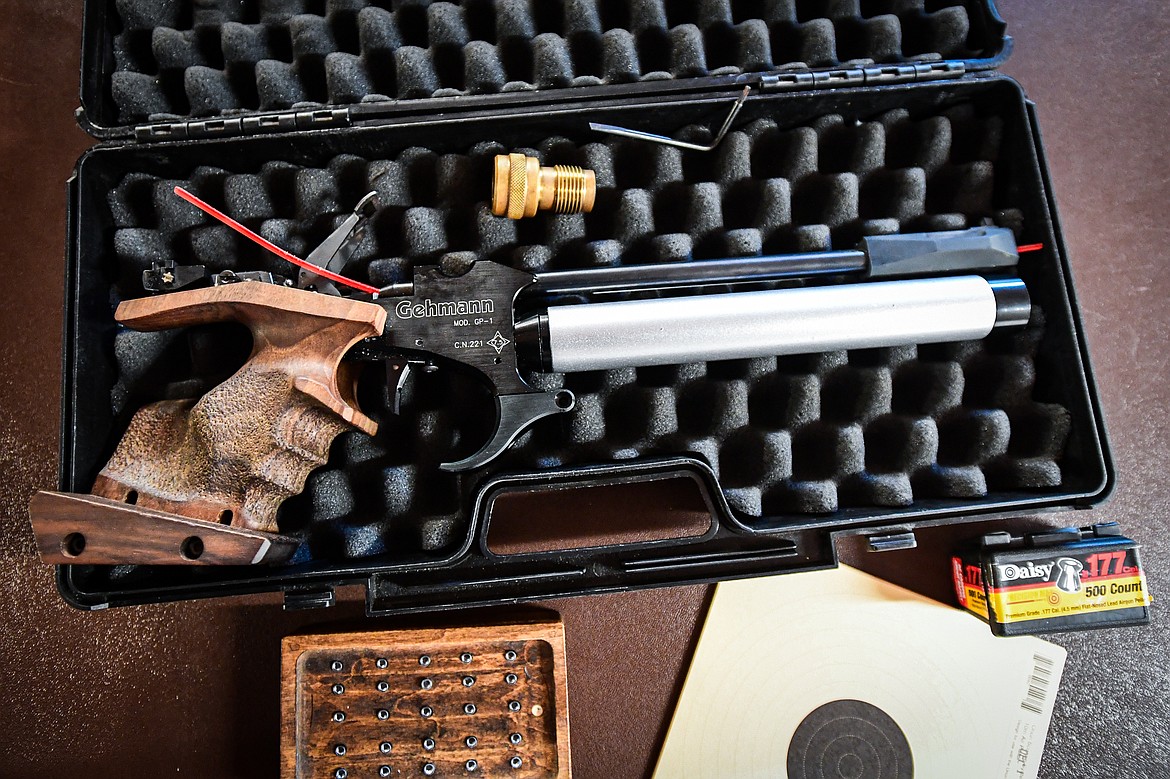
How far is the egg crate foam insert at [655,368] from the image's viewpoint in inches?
41.2

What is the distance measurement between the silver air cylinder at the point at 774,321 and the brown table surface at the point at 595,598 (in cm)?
42

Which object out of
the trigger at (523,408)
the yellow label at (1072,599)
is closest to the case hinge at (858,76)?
the trigger at (523,408)

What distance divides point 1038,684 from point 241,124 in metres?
1.70

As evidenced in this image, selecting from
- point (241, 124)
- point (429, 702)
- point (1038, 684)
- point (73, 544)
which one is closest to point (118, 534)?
point (73, 544)

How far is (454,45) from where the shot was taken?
1.10 metres

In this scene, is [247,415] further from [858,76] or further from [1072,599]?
[1072,599]

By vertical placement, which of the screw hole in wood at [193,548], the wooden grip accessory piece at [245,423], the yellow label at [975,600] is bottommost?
the yellow label at [975,600]

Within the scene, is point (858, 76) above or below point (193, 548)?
above

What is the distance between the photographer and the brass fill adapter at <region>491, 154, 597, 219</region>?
1.01 m

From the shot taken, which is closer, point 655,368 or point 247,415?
point 247,415

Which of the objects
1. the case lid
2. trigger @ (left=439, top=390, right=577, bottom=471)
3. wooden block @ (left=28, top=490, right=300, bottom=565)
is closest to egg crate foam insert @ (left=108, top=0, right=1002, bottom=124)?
the case lid

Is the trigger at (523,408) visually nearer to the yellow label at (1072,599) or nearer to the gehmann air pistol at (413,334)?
the gehmann air pistol at (413,334)

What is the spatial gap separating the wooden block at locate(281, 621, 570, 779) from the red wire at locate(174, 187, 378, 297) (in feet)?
1.86

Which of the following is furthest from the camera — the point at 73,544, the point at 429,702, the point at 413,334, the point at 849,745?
the point at 849,745
